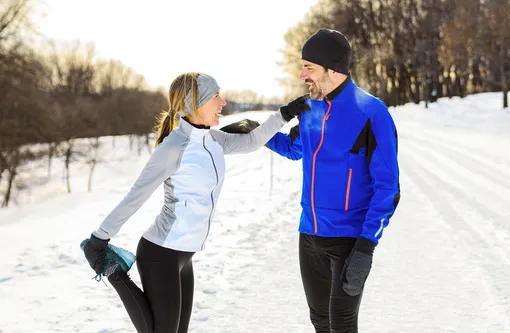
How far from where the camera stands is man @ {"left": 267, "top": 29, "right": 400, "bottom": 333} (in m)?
2.30

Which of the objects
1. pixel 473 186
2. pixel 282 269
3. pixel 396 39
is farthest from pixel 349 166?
pixel 396 39

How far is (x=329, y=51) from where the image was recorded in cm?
242

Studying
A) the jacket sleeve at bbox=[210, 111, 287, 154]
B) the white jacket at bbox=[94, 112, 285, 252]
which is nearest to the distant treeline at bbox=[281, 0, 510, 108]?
the jacket sleeve at bbox=[210, 111, 287, 154]

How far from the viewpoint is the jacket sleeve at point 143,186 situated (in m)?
2.33

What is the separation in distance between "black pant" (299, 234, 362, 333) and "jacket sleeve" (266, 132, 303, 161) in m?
0.53

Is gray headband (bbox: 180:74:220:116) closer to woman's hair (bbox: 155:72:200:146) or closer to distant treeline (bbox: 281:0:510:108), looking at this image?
woman's hair (bbox: 155:72:200:146)

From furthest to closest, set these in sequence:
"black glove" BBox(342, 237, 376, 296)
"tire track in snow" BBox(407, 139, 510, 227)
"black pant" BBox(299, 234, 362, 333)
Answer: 1. "tire track in snow" BBox(407, 139, 510, 227)
2. "black pant" BBox(299, 234, 362, 333)
3. "black glove" BBox(342, 237, 376, 296)

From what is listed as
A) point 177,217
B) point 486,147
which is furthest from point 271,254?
point 486,147

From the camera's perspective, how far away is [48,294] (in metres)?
4.82

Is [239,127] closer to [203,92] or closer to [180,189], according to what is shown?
[203,92]

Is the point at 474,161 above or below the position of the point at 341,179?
below

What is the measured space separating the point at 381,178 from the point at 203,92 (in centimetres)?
94

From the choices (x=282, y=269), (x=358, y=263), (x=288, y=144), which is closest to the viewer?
(x=358, y=263)

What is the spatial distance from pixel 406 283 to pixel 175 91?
3.49 m
